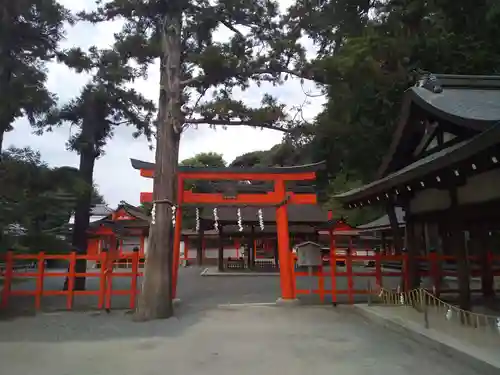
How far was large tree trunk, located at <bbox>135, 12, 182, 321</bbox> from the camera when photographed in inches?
388

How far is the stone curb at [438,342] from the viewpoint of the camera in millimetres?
5273

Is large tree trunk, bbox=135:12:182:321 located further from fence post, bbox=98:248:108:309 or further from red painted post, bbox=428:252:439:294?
red painted post, bbox=428:252:439:294

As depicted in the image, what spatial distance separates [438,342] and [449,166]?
2553 millimetres

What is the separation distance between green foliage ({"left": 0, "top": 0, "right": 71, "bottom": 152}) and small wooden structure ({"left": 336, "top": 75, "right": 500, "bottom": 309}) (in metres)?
7.76

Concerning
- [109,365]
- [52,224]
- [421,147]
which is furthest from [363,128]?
[52,224]

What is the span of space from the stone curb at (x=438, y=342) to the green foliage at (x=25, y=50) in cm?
874

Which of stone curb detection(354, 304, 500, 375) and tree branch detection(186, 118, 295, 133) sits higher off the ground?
tree branch detection(186, 118, 295, 133)

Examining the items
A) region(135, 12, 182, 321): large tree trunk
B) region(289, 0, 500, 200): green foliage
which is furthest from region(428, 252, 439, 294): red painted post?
region(135, 12, 182, 321): large tree trunk

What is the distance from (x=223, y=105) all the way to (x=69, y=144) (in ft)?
21.3

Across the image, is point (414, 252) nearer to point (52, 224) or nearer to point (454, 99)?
point (454, 99)

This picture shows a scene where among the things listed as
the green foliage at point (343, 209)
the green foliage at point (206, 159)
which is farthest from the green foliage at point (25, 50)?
the green foliage at point (206, 159)

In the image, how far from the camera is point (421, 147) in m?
10.4

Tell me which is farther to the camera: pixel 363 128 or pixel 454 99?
pixel 363 128

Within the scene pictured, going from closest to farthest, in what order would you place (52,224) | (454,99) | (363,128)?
1. (454,99)
2. (363,128)
3. (52,224)
